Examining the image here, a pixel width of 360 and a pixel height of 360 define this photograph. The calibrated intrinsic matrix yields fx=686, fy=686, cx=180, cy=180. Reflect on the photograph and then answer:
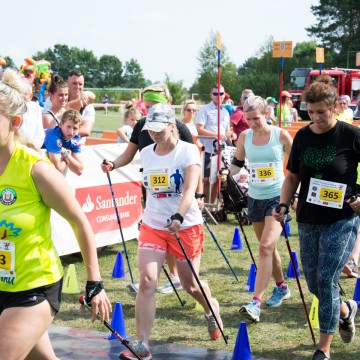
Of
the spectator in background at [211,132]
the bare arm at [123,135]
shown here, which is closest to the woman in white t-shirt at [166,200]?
the bare arm at [123,135]

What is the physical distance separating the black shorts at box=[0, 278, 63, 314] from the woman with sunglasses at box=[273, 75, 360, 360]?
7.00 ft

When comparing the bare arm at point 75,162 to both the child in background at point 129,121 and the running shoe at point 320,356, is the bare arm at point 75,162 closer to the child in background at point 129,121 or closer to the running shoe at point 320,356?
the child in background at point 129,121

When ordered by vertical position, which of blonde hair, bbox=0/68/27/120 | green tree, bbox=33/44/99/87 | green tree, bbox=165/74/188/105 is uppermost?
green tree, bbox=33/44/99/87

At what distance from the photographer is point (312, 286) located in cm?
475

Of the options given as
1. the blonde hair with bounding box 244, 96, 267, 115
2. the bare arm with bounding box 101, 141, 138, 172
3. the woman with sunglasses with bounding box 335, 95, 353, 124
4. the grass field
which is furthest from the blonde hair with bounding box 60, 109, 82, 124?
the woman with sunglasses with bounding box 335, 95, 353, 124

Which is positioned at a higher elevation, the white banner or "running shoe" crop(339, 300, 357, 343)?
the white banner

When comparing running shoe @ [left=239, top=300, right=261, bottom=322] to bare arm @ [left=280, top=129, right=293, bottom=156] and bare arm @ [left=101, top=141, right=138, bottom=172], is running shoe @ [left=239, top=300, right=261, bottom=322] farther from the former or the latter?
bare arm @ [left=101, top=141, right=138, bottom=172]

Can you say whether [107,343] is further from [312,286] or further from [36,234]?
[36,234]

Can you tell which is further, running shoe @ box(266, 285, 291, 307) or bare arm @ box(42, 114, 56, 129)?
bare arm @ box(42, 114, 56, 129)

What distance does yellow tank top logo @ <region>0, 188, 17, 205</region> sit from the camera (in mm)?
3006

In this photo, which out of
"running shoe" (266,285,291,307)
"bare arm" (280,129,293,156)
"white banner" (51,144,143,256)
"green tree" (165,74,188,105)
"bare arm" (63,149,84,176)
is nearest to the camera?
"bare arm" (280,129,293,156)

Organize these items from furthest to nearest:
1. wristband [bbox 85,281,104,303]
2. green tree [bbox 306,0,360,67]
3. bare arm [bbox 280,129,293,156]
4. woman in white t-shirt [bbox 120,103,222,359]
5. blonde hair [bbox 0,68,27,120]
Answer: green tree [bbox 306,0,360,67] → bare arm [bbox 280,129,293,156] → woman in white t-shirt [bbox 120,103,222,359] → wristband [bbox 85,281,104,303] → blonde hair [bbox 0,68,27,120]

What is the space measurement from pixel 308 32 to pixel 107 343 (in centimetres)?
7626

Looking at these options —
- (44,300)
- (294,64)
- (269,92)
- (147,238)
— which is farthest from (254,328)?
(294,64)
